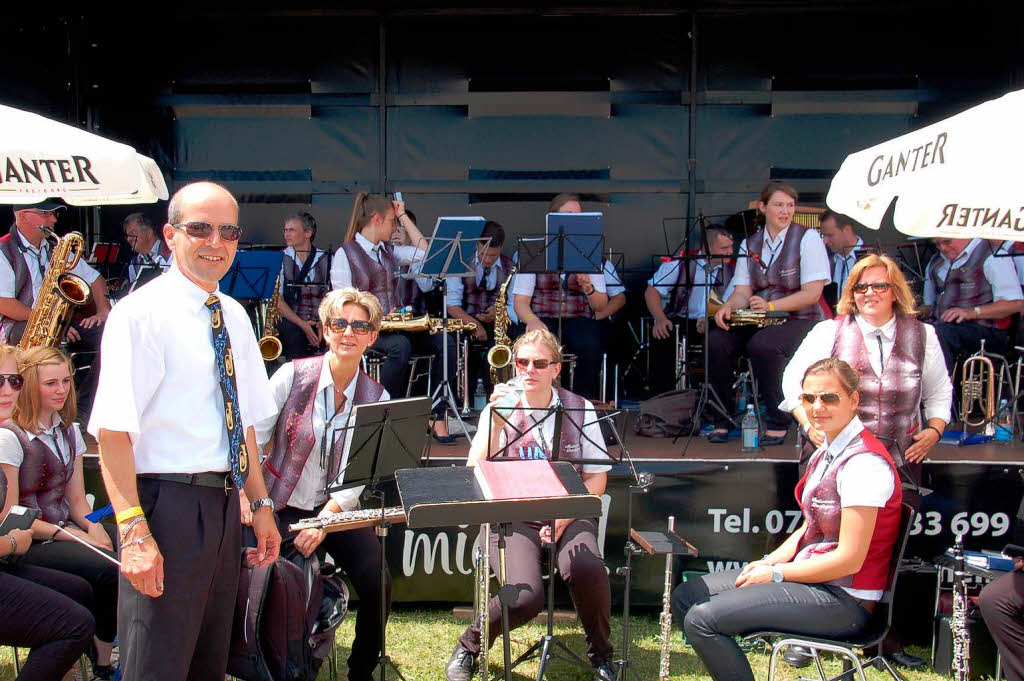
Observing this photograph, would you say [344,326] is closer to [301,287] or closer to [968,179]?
[968,179]

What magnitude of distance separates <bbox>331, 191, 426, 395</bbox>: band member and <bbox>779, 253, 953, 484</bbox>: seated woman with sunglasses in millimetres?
3031

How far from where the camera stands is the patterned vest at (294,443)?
13.8 feet

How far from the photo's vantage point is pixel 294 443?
4219mm

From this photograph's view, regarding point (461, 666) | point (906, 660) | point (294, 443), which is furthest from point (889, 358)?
point (294, 443)

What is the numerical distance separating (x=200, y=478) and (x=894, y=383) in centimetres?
346

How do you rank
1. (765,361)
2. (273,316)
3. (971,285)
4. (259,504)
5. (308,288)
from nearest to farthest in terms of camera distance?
1. (259,504)
2. (765,361)
3. (971,285)
4. (273,316)
5. (308,288)

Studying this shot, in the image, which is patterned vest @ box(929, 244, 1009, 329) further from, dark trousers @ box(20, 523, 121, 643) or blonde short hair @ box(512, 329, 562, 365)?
dark trousers @ box(20, 523, 121, 643)

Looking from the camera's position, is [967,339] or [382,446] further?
[967,339]

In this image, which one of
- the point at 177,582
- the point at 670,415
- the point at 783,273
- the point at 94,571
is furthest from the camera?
the point at 783,273

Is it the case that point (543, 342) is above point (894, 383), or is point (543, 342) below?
above

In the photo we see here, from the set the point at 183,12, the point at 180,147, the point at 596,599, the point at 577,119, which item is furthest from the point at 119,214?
the point at 596,599

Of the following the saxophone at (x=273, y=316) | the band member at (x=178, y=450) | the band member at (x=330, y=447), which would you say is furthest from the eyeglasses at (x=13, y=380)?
the saxophone at (x=273, y=316)

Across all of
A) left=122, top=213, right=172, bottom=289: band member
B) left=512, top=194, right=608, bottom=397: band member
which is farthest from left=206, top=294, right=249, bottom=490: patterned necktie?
left=122, top=213, right=172, bottom=289: band member

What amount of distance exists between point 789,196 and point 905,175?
2.63m
